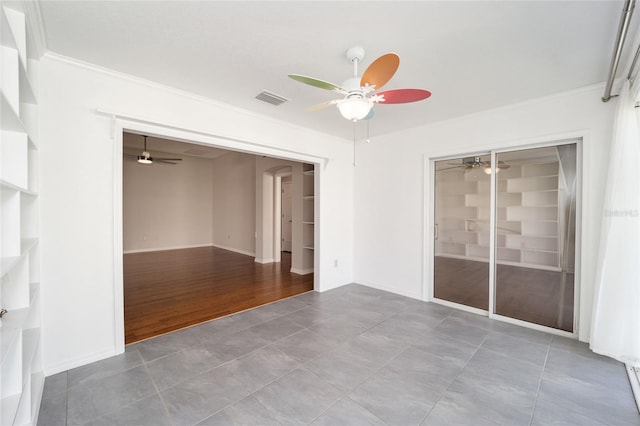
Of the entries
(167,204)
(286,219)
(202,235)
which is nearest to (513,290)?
(286,219)

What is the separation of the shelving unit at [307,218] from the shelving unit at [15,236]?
418 centimetres

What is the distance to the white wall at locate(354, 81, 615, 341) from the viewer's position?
9.12 ft

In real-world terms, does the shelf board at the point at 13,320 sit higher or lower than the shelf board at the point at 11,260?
lower

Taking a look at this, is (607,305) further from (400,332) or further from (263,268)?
(263,268)

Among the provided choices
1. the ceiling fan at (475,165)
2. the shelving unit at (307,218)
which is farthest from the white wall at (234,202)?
the ceiling fan at (475,165)

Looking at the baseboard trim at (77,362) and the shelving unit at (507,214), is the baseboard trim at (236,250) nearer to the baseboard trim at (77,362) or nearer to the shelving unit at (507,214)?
the baseboard trim at (77,362)

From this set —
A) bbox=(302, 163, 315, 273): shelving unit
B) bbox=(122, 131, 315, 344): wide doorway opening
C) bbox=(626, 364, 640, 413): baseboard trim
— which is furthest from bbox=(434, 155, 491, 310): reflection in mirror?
bbox=(302, 163, 315, 273): shelving unit

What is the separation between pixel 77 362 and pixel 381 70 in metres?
3.43

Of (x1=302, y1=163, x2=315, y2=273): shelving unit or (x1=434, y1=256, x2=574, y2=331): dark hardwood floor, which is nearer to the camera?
(x1=434, y1=256, x2=574, y2=331): dark hardwood floor

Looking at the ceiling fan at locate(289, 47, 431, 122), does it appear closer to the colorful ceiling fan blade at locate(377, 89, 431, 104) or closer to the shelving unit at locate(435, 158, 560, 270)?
the colorful ceiling fan blade at locate(377, 89, 431, 104)

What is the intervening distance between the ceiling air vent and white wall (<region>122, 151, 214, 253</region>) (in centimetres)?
642

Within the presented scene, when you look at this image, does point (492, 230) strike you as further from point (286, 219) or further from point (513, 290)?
point (286, 219)

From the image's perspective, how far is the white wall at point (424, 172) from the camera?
278 centimetres

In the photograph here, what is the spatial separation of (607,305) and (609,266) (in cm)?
36
